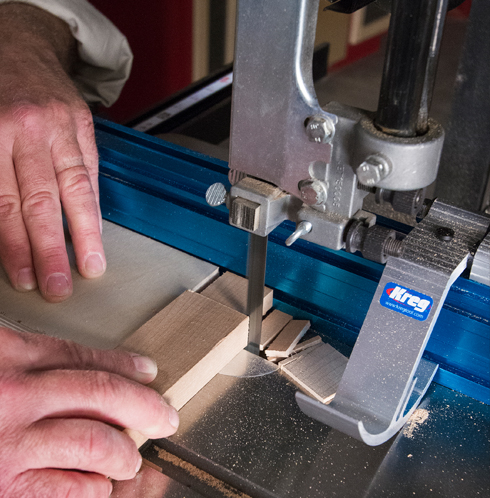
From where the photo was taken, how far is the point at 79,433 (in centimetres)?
67

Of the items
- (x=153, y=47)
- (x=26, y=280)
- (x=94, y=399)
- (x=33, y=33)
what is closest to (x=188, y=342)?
(x=94, y=399)

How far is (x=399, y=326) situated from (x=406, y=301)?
4 cm

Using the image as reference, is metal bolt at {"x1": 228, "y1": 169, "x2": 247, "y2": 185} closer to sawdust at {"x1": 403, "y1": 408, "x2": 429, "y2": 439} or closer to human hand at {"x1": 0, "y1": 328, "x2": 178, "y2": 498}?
human hand at {"x1": 0, "y1": 328, "x2": 178, "y2": 498}

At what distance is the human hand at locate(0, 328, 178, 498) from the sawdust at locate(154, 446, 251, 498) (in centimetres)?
6

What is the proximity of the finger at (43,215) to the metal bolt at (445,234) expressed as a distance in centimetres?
60

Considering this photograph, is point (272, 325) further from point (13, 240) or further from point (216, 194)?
point (13, 240)

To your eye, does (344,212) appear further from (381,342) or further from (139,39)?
(139,39)

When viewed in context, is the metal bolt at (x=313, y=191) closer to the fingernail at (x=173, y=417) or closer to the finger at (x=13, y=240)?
the fingernail at (x=173, y=417)

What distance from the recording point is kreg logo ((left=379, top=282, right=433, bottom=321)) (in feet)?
2.31

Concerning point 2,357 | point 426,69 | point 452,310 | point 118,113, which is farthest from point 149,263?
point 118,113

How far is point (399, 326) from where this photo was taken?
727 mm

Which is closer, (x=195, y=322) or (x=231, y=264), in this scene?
(x=195, y=322)

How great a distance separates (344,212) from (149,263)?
0.49m

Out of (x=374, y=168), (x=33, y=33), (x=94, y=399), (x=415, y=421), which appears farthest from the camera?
(x=33, y=33)
